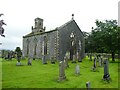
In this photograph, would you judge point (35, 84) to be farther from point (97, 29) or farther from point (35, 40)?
point (35, 40)

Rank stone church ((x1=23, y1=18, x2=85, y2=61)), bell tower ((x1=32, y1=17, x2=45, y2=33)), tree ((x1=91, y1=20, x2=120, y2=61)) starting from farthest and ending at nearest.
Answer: bell tower ((x1=32, y1=17, x2=45, y2=33)) < stone church ((x1=23, y1=18, x2=85, y2=61)) < tree ((x1=91, y1=20, x2=120, y2=61))

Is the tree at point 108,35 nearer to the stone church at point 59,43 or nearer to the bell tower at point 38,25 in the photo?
the stone church at point 59,43

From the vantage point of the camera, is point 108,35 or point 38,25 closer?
point 108,35

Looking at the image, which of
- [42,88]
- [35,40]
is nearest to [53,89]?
[42,88]

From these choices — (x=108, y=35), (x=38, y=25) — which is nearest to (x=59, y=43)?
(x=108, y=35)

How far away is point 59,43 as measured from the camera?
40.9 m

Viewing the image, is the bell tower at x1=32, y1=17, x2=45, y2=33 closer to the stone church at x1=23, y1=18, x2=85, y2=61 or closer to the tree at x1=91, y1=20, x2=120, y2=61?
the stone church at x1=23, y1=18, x2=85, y2=61

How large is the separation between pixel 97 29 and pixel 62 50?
379 inches

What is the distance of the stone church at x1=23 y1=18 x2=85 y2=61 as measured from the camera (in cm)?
4107

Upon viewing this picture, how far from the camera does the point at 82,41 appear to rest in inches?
1860

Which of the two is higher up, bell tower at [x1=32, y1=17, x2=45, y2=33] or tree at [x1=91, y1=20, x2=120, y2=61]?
bell tower at [x1=32, y1=17, x2=45, y2=33]

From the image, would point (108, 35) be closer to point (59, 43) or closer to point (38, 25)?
point (59, 43)

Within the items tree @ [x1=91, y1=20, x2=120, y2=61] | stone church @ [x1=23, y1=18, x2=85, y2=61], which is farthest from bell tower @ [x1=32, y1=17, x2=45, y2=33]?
tree @ [x1=91, y1=20, x2=120, y2=61]

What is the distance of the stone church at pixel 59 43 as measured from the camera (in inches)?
1617
